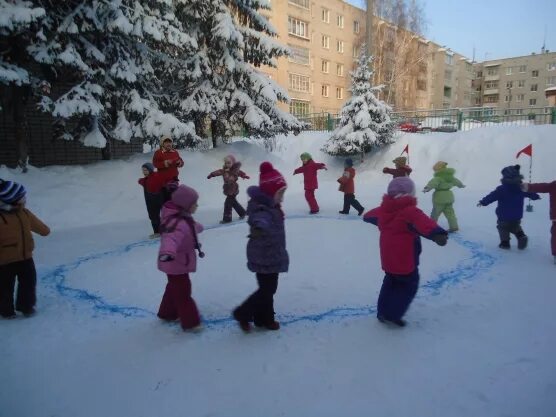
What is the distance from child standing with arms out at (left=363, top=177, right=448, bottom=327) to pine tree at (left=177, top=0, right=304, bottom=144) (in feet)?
32.2

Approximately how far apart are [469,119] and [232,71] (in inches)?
449

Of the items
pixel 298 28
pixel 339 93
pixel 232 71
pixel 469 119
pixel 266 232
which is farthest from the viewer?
pixel 339 93

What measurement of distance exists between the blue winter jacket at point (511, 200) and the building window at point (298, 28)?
3442 centimetres

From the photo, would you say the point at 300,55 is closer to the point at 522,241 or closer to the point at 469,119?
the point at 469,119

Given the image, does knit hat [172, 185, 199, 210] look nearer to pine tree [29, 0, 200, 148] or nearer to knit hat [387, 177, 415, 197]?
knit hat [387, 177, 415, 197]

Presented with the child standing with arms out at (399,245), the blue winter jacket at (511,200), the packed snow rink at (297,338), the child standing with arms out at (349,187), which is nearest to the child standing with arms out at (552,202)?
the packed snow rink at (297,338)

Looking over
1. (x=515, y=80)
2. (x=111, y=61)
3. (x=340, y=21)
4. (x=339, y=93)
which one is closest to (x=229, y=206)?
(x=111, y=61)

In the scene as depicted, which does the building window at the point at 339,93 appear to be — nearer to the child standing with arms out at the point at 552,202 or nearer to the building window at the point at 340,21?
the building window at the point at 340,21

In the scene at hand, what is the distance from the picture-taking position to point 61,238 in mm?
7367

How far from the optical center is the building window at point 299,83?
122 feet

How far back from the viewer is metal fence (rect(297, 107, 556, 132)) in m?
16.0

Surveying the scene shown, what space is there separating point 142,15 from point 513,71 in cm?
8304

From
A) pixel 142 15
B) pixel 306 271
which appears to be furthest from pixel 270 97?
pixel 306 271

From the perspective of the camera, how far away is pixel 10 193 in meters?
3.75
